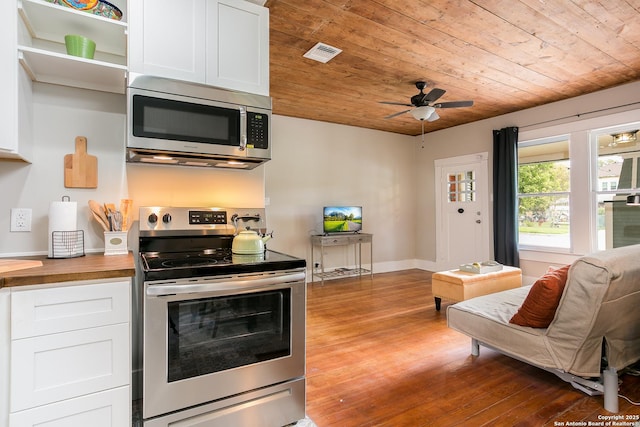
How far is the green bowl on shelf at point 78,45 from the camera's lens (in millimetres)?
1687

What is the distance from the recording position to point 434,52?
10.2ft

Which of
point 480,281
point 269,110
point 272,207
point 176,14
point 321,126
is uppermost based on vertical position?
point 321,126

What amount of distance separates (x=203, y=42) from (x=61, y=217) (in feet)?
4.07

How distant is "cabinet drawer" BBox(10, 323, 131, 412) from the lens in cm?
126

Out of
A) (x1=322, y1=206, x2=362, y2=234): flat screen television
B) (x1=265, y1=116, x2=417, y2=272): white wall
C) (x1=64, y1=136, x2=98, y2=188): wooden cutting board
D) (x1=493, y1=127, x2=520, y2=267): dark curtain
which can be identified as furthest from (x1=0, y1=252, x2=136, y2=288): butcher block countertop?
(x1=493, y1=127, x2=520, y2=267): dark curtain

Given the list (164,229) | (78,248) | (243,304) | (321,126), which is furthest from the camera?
(321,126)

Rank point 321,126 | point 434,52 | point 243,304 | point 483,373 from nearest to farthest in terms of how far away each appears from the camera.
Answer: point 243,304 → point 483,373 → point 434,52 → point 321,126

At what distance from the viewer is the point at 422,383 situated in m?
2.21

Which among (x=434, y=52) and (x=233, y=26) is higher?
(x=434, y=52)

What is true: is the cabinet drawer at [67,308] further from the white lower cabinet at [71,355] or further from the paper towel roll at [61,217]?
→ the paper towel roll at [61,217]

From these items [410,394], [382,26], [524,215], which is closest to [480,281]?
[410,394]

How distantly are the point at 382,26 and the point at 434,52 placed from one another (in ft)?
2.32

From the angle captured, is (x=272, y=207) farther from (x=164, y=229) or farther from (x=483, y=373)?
(x=483, y=373)

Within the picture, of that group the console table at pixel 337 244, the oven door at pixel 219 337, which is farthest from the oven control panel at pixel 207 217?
the console table at pixel 337 244
